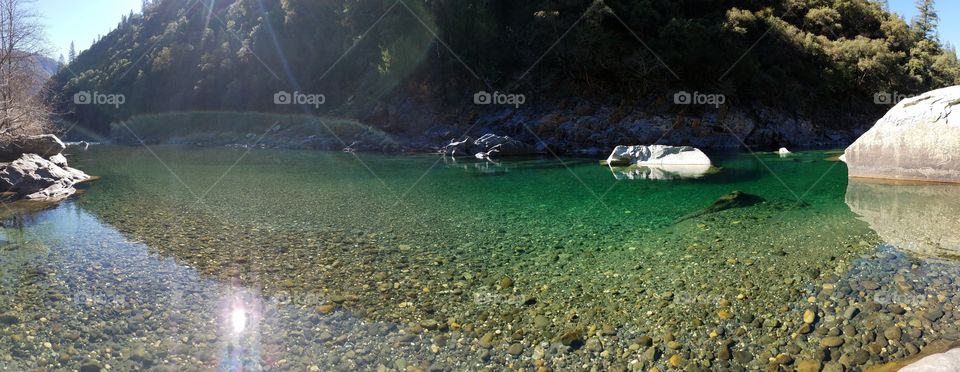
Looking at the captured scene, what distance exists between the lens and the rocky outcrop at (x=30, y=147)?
1695 centimetres

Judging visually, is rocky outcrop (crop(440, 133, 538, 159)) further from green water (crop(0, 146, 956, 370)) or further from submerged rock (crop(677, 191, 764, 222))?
submerged rock (crop(677, 191, 764, 222))

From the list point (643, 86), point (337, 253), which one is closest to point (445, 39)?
point (643, 86)

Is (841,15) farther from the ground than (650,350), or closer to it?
farther from the ground

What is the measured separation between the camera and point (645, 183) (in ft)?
49.6

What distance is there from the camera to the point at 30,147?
691 inches

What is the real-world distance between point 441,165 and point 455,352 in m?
19.0

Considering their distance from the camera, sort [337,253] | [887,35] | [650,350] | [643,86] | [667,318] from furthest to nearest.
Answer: [887,35]
[643,86]
[337,253]
[667,318]
[650,350]

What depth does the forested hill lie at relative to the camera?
1346 inches

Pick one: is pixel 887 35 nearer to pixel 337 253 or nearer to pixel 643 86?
pixel 643 86

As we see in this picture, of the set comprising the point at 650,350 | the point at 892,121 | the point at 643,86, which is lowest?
the point at 650,350

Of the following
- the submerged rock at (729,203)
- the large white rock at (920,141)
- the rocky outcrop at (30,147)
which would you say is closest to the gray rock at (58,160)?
the rocky outcrop at (30,147)

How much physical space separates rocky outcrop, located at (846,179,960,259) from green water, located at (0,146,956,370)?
37 centimetres

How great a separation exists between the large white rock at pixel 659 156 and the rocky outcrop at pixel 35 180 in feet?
63.0

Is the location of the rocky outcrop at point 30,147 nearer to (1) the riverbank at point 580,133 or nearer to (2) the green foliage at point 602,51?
(1) the riverbank at point 580,133
